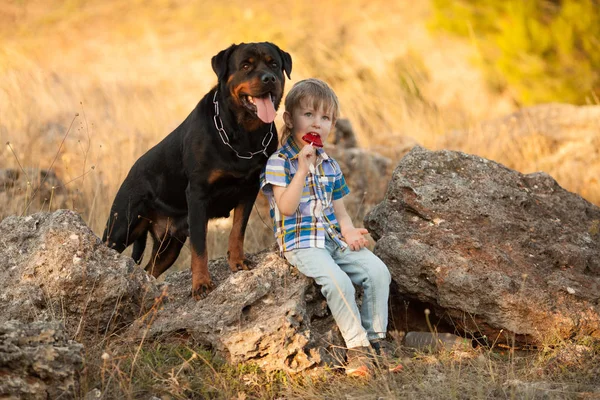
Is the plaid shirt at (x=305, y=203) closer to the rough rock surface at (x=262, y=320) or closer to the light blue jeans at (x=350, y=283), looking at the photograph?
the light blue jeans at (x=350, y=283)

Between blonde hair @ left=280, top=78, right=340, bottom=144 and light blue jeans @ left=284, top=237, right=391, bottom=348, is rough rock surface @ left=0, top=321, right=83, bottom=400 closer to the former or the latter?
light blue jeans @ left=284, top=237, right=391, bottom=348

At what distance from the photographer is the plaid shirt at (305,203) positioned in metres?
3.74

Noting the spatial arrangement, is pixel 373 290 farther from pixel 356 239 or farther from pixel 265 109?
Answer: pixel 265 109

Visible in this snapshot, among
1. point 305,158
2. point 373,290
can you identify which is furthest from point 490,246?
point 305,158

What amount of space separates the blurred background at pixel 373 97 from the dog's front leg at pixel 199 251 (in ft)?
3.69

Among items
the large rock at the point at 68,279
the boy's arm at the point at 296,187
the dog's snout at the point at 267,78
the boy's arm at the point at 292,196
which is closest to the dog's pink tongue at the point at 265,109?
the dog's snout at the point at 267,78

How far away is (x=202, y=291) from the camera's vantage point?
376 cm

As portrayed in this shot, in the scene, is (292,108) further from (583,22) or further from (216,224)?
(583,22)

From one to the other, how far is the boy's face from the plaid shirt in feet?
0.21

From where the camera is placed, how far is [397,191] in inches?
166

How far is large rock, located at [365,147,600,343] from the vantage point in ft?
12.2

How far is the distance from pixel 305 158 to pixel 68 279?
4.35 feet

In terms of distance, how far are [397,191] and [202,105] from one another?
1.26 metres

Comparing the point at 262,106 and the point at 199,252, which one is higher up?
the point at 262,106
